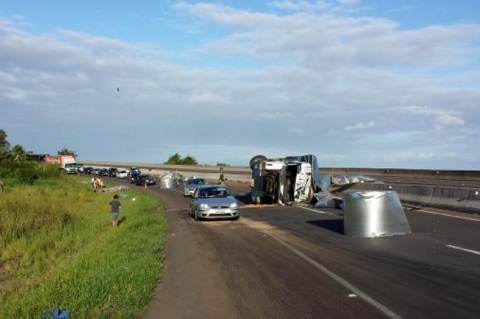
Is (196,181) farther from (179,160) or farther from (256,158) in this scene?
(179,160)

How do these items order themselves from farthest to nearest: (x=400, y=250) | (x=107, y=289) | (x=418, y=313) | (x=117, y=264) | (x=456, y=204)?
(x=456, y=204)
(x=400, y=250)
(x=117, y=264)
(x=107, y=289)
(x=418, y=313)

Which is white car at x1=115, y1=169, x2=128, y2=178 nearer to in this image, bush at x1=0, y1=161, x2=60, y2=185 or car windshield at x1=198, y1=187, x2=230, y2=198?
bush at x1=0, y1=161, x2=60, y2=185

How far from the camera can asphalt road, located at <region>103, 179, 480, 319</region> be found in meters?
7.39

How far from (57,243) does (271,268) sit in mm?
13856

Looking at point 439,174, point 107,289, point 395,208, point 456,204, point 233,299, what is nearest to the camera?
point 233,299

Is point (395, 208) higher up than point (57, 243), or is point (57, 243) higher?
point (395, 208)

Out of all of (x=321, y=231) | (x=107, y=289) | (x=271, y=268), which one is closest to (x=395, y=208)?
(x=321, y=231)

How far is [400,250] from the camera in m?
12.5

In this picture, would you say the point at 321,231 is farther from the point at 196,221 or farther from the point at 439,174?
the point at 439,174

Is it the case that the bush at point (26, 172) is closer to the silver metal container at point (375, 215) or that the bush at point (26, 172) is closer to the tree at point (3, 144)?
the tree at point (3, 144)

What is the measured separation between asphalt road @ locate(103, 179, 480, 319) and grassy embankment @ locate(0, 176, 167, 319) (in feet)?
1.52

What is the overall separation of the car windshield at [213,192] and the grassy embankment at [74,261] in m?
2.22

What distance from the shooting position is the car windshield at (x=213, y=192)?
77.2 feet

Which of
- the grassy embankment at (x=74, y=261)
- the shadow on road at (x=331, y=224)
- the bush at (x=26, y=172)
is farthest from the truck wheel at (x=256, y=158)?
the bush at (x=26, y=172)
